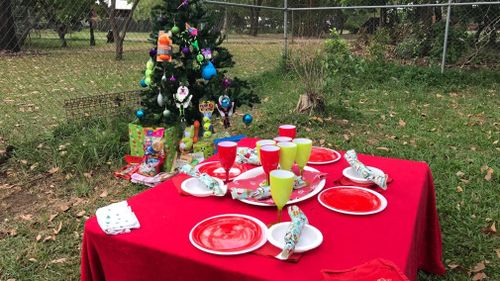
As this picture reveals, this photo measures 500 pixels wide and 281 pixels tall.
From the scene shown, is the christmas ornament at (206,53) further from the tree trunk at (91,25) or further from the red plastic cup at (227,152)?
the tree trunk at (91,25)

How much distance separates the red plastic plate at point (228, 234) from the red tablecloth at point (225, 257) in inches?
1.1

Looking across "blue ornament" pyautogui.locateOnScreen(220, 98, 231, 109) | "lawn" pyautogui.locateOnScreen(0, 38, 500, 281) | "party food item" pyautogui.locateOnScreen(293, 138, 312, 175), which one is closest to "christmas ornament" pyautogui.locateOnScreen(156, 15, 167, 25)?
"blue ornament" pyautogui.locateOnScreen(220, 98, 231, 109)

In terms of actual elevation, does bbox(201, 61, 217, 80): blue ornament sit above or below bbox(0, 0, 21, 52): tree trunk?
A: below

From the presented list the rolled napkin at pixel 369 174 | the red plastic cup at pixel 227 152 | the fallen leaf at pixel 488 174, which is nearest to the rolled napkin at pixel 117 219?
the red plastic cup at pixel 227 152

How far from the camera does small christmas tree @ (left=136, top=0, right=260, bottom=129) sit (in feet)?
11.5

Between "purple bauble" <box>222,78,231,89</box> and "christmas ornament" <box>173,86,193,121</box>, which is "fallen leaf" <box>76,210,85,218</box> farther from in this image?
"purple bauble" <box>222,78,231,89</box>

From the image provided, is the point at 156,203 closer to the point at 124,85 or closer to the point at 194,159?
the point at 194,159

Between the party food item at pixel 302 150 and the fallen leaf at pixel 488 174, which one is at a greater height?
the party food item at pixel 302 150

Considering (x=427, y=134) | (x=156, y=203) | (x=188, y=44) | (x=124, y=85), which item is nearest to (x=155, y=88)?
(x=188, y=44)

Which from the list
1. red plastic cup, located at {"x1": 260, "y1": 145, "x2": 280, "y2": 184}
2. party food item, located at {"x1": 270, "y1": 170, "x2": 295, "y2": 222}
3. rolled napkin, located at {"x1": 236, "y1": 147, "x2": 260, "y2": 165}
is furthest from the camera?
rolled napkin, located at {"x1": 236, "y1": 147, "x2": 260, "y2": 165}

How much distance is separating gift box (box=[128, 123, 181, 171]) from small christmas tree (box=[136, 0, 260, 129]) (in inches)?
3.8

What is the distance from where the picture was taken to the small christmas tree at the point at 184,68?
3.50 m

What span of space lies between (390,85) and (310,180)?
6.42m

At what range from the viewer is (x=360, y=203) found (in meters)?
1.67
